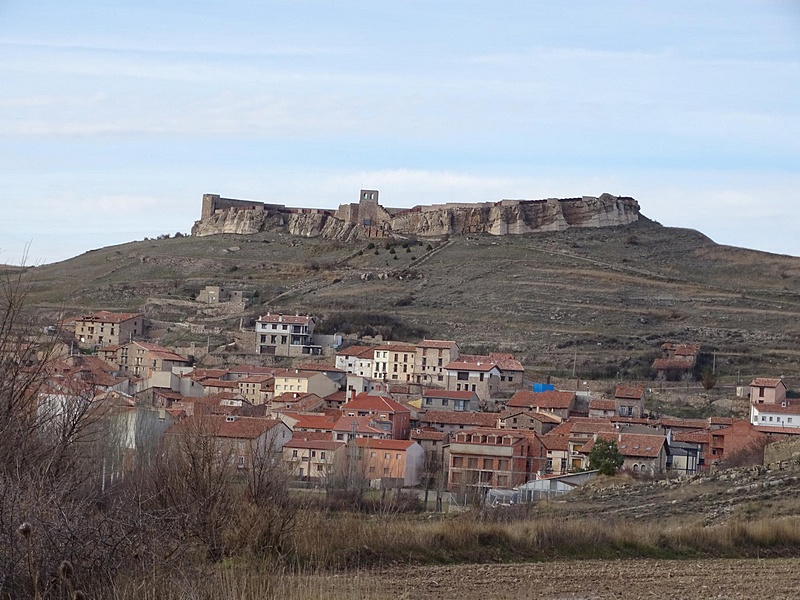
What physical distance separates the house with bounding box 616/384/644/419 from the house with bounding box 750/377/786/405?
3975 millimetres

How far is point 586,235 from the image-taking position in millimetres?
86125

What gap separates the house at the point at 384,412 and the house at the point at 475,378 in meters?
6.37

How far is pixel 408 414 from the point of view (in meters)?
44.0

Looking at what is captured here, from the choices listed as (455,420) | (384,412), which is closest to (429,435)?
(455,420)

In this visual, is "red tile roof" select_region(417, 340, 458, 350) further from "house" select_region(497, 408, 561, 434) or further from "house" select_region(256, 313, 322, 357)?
"house" select_region(497, 408, 561, 434)

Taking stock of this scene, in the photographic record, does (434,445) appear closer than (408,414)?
Yes

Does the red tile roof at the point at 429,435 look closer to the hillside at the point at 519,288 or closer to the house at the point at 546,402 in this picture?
the house at the point at 546,402

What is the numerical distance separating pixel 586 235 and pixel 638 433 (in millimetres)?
48338

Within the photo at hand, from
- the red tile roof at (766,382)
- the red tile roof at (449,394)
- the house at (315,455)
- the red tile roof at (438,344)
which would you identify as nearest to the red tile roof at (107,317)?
the red tile roof at (438,344)

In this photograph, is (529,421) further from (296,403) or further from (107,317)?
(107,317)

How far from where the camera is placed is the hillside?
5953 centimetres

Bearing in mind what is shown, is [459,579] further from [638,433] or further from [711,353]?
[711,353]

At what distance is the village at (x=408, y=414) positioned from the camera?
32.3 m

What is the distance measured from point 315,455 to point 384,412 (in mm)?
6933
